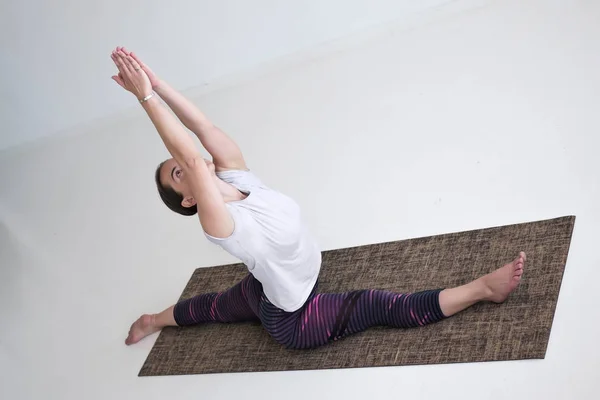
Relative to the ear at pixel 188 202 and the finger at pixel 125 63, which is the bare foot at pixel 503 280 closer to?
the ear at pixel 188 202

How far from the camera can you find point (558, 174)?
2412mm

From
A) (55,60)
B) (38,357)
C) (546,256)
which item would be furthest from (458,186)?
(55,60)

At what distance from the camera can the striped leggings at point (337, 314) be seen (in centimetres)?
215

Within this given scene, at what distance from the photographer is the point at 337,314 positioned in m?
2.23

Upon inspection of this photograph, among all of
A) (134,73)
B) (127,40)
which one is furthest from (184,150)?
(127,40)

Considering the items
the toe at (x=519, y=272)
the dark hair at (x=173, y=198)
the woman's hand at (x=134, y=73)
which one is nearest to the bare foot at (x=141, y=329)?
the dark hair at (x=173, y=198)

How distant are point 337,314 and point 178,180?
1.89ft

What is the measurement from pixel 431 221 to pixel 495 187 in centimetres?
23

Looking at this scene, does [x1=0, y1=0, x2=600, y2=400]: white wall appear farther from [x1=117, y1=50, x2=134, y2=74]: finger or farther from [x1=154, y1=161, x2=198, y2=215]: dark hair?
[x1=117, y1=50, x2=134, y2=74]: finger

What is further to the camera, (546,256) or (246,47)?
(246,47)

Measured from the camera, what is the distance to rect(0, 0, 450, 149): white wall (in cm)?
371

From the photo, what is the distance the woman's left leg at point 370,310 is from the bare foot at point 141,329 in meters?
0.53

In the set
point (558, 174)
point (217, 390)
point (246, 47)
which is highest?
point (246, 47)

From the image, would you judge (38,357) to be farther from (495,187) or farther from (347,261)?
(495,187)
